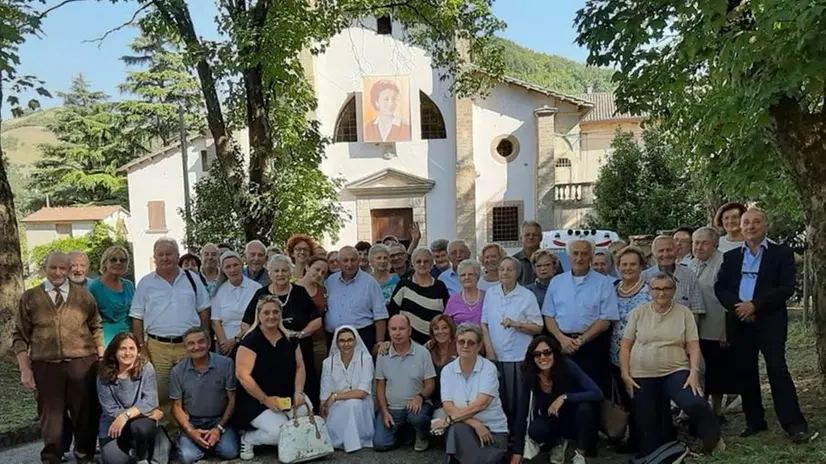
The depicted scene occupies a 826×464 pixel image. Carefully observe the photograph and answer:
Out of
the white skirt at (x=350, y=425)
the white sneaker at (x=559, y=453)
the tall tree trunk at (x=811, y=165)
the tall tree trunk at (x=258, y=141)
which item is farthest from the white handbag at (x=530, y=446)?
the tall tree trunk at (x=258, y=141)

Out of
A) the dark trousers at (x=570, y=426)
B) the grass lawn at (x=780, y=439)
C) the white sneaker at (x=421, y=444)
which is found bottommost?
the white sneaker at (x=421, y=444)

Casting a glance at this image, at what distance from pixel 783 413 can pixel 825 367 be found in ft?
4.28

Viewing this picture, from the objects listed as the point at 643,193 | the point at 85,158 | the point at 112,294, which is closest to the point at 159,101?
the point at 85,158

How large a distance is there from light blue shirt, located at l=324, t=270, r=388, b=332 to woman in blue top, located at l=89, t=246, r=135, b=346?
5.58 feet

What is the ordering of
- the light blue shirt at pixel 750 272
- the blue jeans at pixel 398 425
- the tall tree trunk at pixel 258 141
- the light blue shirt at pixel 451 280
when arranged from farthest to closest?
the tall tree trunk at pixel 258 141
the light blue shirt at pixel 451 280
the blue jeans at pixel 398 425
the light blue shirt at pixel 750 272

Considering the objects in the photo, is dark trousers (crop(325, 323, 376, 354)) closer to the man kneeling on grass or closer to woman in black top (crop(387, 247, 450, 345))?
woman in black top (crop(387, 247, 450, 345))

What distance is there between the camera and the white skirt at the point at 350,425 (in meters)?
5.62

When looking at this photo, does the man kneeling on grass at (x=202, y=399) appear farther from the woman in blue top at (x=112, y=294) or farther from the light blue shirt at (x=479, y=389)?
the light blue shirt at (x=479, y=389)

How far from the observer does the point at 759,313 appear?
5.04m

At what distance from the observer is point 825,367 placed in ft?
19.4

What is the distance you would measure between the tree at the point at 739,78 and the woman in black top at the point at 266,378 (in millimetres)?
3839

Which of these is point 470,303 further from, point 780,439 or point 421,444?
point 780,439

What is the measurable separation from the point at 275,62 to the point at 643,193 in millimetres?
15031

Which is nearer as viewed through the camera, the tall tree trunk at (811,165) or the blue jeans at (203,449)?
the blue jeans at (203,449)
